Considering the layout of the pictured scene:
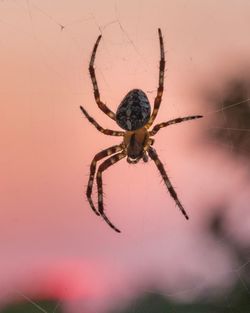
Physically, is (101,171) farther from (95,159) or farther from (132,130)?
(132,130)

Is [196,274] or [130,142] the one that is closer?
[130,142]

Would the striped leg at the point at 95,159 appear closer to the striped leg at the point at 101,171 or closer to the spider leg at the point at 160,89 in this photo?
the striped leg at the point at 101,171

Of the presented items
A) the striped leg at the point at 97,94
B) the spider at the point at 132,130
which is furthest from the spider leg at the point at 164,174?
the striped leg at the point at 97,94

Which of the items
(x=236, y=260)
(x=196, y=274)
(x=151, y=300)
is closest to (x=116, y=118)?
(x=196, y=274)

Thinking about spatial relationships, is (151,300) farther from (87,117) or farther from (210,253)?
(87,117)

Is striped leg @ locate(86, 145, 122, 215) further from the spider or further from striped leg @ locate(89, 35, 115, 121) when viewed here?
striped leg @ locate(89, 35, 115, 121)

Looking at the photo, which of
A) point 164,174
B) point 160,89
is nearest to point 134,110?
point 160,89

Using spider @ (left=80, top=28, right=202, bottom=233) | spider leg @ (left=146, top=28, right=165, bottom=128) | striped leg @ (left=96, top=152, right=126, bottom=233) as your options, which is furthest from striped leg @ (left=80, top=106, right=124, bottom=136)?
spider leg @ (left=146, top=28, right=165, bottom=128)
